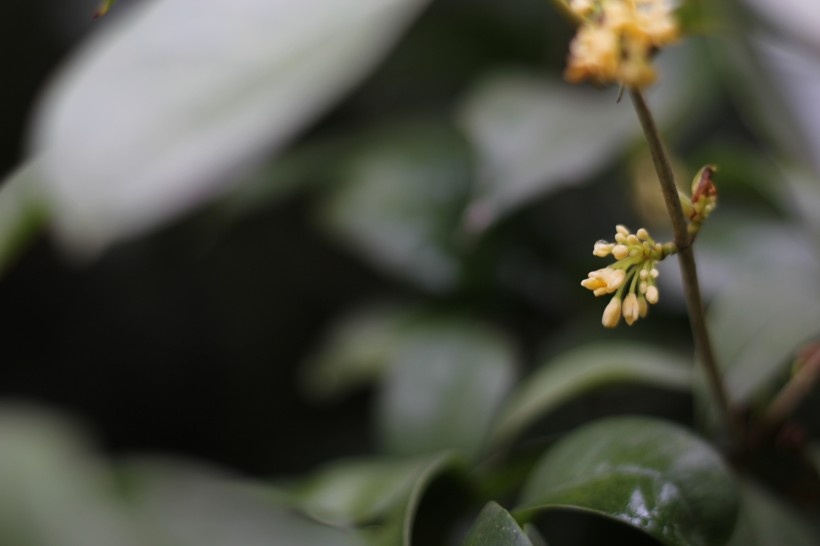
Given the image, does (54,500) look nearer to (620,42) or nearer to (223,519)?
(223,519)

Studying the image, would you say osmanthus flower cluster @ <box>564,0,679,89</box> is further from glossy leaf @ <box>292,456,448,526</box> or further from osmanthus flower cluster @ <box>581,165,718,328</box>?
glossy leaf @ <box>292,456,448,526</box>

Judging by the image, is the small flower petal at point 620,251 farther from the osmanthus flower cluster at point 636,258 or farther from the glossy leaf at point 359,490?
the glossy leaf at point 359,490

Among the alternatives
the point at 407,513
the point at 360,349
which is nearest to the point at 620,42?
the point at 407,513

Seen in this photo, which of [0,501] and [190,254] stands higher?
[0,501]

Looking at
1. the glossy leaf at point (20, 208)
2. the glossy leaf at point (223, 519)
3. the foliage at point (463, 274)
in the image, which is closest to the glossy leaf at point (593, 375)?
the foliage at point (463, 274)

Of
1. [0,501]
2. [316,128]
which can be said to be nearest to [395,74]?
[316,128]

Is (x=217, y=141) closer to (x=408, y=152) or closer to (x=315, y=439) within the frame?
(x=408, y=152)
